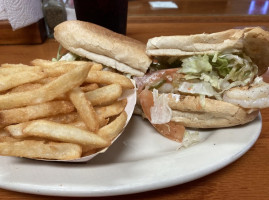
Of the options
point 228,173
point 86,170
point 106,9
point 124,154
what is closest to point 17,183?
point 86,170

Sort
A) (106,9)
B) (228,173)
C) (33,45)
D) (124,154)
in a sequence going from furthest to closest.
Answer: (33,45) < (106,9) < (124,154) < (228,173)

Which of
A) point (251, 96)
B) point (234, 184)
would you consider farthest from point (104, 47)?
point (234, 184)

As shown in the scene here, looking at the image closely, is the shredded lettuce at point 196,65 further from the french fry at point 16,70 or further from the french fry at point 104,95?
the french fry at point 16,70

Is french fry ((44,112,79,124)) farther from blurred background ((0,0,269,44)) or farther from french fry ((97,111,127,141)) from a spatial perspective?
blurred background ((0,0,269,44))

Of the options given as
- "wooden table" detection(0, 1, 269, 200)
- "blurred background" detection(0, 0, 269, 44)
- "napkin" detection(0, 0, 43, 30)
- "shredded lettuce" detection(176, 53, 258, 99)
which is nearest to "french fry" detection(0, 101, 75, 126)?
"wooden table" detection(0, 1, 269, 200)

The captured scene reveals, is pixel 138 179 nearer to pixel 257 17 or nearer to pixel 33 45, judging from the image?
pixel 33 45

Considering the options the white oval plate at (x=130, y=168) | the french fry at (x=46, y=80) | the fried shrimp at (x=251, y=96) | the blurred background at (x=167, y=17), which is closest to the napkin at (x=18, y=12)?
the blurred background at (x=167, y=17)
